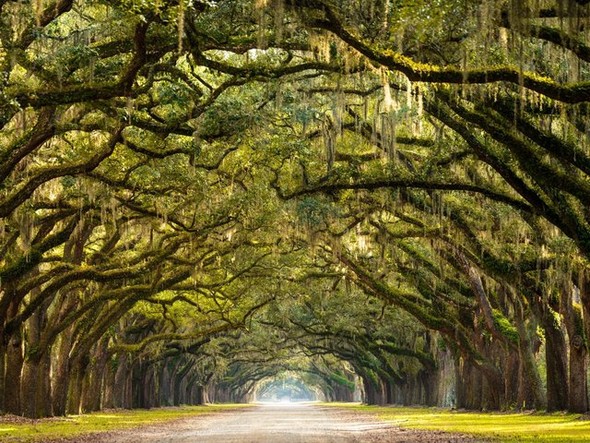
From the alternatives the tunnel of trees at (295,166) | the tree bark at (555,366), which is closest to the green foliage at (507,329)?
the tunnel of trees at (295,166)

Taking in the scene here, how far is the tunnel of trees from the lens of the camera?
14109mm

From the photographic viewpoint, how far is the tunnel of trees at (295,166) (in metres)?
14.1

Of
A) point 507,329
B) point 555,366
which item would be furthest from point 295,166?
point 507,329

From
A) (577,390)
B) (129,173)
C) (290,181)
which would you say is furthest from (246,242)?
(577,390)

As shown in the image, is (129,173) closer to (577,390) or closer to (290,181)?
(290,181)

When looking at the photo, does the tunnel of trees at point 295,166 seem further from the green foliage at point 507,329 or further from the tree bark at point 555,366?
the green foliage at point 507,329

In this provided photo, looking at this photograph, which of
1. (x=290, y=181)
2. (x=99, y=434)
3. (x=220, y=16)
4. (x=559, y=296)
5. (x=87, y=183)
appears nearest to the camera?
(x=220, y=16)

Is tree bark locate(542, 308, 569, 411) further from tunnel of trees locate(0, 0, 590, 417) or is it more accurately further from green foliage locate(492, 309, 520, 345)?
green foliage locate(492, 309, 520, 345)

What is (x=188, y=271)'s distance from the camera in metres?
31.7

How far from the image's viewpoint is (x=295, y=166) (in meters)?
25.1

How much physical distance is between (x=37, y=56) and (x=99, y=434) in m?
11.3

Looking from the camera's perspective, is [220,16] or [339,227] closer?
[220,16]

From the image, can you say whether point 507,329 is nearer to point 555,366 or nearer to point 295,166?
point 555,366

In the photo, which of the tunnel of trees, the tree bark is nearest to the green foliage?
the tunnel of trees
